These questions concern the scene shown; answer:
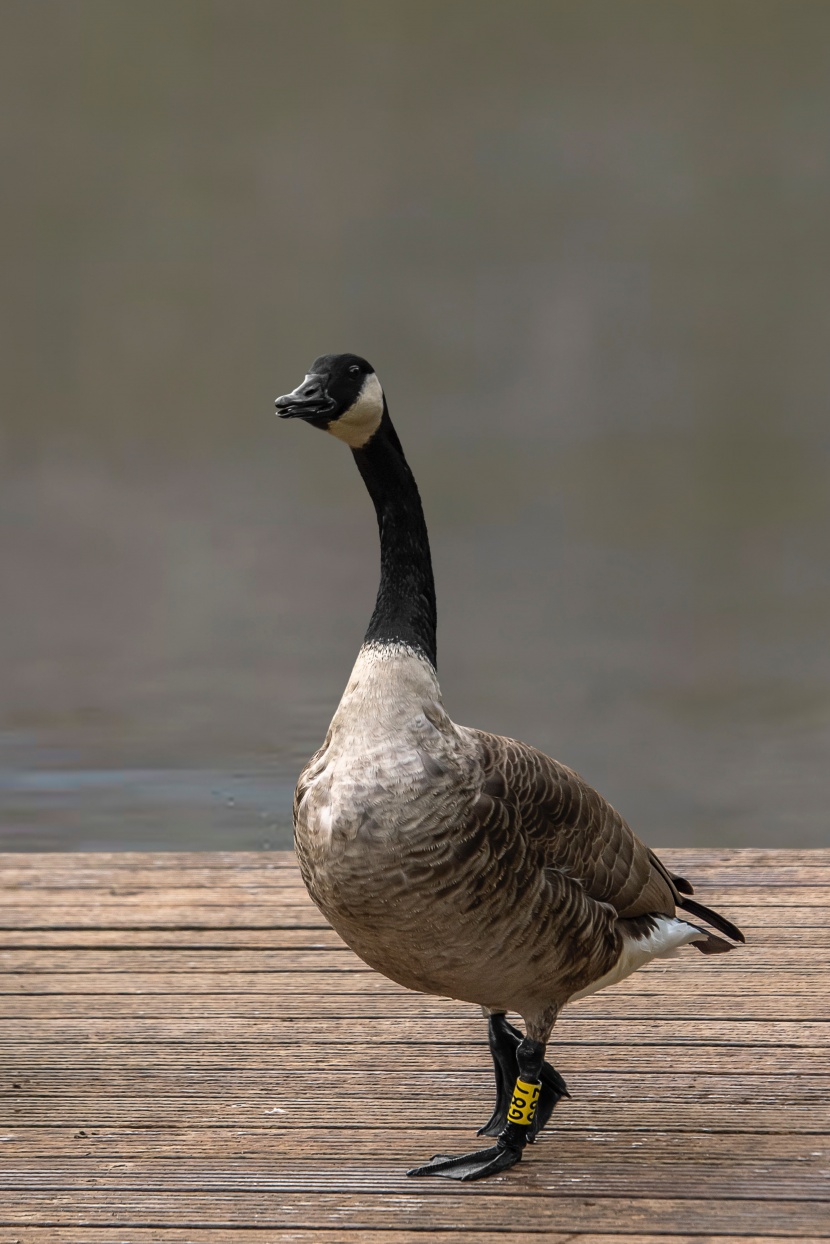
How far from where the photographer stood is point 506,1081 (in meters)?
2.64

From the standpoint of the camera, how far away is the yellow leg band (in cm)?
247

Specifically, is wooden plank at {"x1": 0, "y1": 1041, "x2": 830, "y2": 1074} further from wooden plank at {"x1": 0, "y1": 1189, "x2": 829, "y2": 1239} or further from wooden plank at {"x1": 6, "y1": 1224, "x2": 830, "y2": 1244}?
wooden plank at {"x1": 6, "y1": 1224, "x2": 830, "y2": 1244}

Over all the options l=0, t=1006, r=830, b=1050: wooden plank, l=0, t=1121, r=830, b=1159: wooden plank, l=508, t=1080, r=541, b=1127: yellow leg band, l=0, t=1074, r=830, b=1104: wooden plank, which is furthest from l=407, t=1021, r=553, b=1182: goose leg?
l=0, t=1006, r=830, b=1050: wooden plank

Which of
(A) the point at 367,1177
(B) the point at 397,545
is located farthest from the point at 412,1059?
(B) the point at 397,545

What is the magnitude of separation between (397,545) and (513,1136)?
1.07 m

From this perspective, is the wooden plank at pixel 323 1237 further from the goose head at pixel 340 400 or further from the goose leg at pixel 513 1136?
the goose head at pixel 340 400

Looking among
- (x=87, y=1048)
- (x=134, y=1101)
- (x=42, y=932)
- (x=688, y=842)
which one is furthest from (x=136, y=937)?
(x=688, y=842)

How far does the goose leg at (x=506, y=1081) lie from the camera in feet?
8.65

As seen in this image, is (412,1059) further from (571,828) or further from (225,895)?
(225,895)

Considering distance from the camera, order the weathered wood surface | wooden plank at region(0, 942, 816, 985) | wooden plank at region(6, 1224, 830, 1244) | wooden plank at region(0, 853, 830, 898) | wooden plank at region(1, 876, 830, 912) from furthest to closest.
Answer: wooden plank at region(0, 853, 830, 898)
wooden plank at region(1, 876, 830, 912)
wooden plank at region(0, 942, 816, 985)
the weathered wood surface
wooden plank at region(6, 1224, 830, 1244)

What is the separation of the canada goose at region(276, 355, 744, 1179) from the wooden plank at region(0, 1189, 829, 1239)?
0.10 meters

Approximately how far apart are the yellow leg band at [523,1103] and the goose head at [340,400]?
1173 millimetres

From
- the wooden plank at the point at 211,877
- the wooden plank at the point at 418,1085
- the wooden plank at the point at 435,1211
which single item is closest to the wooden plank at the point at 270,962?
the wooden plank at the point at 211,877

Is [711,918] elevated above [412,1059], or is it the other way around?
[711,918]
